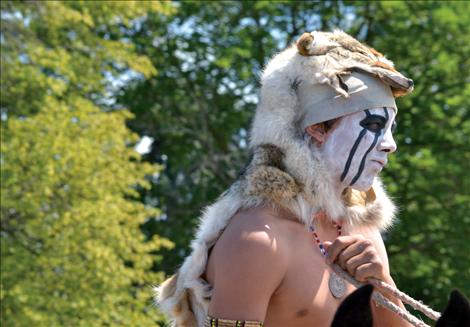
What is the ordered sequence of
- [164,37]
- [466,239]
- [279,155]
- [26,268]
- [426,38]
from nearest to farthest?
[279,155], [26,268], [466,239], [426,38], [164,37]

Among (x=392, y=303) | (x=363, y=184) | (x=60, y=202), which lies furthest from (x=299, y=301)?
(x=60, y=202)

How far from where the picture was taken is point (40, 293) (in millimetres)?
9414

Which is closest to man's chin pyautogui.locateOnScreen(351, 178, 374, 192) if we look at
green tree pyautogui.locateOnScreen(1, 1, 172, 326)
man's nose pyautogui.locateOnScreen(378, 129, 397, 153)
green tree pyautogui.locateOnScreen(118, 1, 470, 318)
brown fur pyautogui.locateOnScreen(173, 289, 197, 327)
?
man's nose pyautogui.locateOnScreen(378, 129, 397, 153)

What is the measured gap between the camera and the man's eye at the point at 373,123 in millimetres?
2779

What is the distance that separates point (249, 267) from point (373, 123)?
0.59 metres

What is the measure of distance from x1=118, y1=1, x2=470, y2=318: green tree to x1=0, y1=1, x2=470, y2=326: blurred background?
3 cm

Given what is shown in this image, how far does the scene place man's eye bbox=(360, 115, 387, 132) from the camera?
278cm

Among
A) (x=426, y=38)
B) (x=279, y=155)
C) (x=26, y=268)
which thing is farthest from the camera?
(x=426, y=38)

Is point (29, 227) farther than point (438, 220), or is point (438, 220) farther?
point (438, 220)

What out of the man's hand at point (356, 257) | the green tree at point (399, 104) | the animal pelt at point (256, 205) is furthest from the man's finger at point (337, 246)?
the green tree at point (399, 104)

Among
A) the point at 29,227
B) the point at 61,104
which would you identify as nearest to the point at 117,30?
the point at 61,104

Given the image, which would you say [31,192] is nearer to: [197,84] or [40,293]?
[40,293]

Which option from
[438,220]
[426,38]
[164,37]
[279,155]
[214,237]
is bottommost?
[438,220]

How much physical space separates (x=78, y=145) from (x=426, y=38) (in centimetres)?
688
